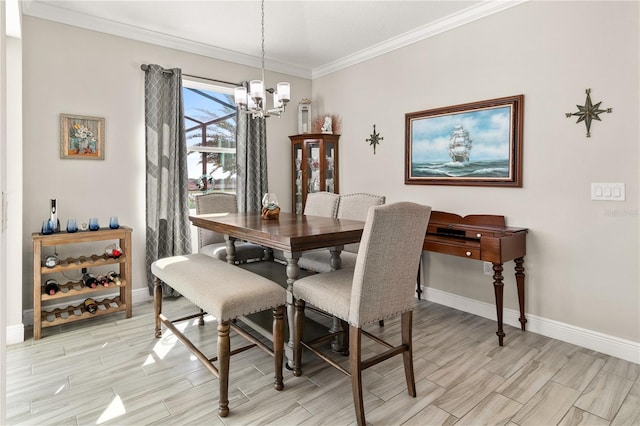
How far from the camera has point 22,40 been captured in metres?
3.06

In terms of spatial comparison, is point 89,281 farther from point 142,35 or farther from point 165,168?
point 142,35

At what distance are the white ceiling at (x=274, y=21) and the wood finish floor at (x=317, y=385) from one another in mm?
2720

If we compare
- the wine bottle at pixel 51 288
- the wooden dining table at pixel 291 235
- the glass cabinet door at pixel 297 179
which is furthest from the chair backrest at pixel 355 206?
the wine bottle at pixel 51 288

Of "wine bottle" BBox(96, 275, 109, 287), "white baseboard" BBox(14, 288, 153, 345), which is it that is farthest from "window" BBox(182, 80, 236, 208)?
"wine bottle" BBox(96, 275, 109, 287)

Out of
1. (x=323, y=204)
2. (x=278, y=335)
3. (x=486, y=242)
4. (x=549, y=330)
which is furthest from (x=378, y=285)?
(x=549, y=330)

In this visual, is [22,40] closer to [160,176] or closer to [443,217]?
[160,176]

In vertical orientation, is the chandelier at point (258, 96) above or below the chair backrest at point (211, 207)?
above

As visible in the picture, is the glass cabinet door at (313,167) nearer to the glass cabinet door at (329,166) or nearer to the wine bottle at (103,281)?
the glass cabinet door at (329,166)

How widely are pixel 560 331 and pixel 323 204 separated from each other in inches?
85.8

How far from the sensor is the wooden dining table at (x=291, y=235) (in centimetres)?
210

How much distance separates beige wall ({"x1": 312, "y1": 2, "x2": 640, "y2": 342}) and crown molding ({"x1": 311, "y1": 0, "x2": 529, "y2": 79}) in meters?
0.06

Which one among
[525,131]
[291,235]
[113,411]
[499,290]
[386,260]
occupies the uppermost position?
[525,131]

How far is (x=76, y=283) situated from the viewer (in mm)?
3229

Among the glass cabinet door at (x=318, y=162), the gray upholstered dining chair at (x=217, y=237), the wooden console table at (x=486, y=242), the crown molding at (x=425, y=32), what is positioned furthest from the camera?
the glass cabinet door at (x=318, y=162)
